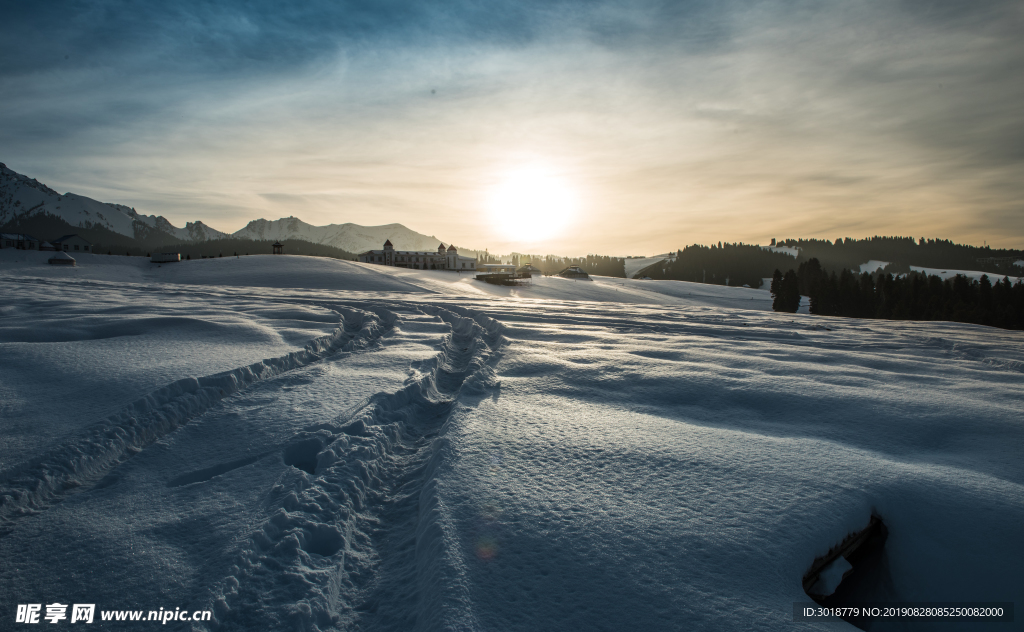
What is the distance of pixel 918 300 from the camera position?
4738 cm

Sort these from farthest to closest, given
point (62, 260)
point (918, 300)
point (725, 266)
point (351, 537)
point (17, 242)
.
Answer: point (725, 266) → point (17, 242) → point (918, 300) → point (62, 260) → point (351, 537)

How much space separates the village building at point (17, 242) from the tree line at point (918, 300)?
378ft

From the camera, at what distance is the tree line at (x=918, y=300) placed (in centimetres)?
4231

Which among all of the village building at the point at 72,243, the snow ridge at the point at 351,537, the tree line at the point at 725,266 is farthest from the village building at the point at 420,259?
the snow ridge at the point at 351,537

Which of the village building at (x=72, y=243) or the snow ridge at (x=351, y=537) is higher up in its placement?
the village building at (x=72, y=243)

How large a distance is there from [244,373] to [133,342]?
142 inches

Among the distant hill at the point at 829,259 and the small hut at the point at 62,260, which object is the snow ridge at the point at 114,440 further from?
the distant hill at the point at 829,259

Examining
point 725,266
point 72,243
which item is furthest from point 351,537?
point 725,266

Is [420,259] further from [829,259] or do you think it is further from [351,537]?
[829,259]

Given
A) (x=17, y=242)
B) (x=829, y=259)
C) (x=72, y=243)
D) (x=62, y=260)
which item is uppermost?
(x=829, y=259)

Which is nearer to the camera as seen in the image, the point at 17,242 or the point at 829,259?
the point at 17,242

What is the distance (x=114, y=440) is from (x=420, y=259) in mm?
93134

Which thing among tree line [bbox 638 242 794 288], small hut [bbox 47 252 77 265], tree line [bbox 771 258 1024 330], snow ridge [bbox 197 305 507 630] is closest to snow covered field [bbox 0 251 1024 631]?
snow ridge [bbox 197 305 507 630]

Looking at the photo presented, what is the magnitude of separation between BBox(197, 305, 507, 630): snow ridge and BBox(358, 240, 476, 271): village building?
8330 centimetres
